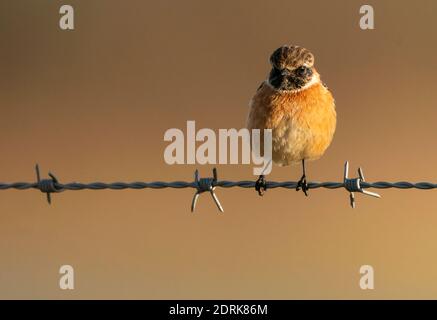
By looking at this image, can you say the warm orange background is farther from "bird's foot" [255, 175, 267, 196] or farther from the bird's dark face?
the bird's dark face

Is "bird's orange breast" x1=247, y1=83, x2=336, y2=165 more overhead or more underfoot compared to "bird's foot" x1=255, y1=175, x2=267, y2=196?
more overhead

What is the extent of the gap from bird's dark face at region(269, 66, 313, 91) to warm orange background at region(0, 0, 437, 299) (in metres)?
2.48

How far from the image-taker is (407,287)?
28.3 ft

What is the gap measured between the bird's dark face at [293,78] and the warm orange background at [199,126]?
8.15ft

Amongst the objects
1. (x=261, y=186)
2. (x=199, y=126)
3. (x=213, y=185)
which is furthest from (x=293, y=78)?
(x=199, y=126)

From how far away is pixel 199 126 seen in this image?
31.2 feet

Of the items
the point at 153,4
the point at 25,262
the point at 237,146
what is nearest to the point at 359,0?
the point at 153,4

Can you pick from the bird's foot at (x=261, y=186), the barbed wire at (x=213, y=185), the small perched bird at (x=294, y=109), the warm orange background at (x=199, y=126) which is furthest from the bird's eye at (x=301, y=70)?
the warm orange background at (x=199, y=126)

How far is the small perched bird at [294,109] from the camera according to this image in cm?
630

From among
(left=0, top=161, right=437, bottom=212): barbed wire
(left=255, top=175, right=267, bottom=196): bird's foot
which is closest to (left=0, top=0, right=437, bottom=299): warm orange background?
(left=255, top=175, right=267, bottom=196): bird's foot

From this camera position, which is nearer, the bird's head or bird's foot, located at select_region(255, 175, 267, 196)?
bird's foot, located at select_region(255, 175, 267, 196)

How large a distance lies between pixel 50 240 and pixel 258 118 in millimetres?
3924

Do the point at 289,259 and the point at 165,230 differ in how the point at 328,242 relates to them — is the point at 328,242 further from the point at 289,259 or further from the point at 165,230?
the point at 165,230

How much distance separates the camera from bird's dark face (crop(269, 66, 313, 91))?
6.50 metres
